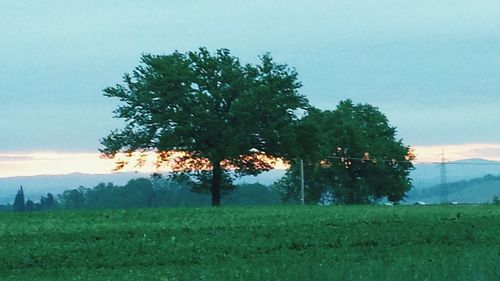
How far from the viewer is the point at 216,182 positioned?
59.8 meters

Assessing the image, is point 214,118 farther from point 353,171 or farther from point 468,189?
point 353,171

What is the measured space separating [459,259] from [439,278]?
337 centimetres

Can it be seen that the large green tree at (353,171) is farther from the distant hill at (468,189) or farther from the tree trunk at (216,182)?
the tree trunk at (216,182)

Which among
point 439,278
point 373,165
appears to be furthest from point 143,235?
Result: point 373,165

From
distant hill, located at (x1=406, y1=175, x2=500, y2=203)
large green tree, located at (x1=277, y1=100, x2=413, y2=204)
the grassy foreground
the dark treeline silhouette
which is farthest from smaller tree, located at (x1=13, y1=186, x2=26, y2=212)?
large green tree, located at (x1=277, y1=100, x2=413, y2=204)

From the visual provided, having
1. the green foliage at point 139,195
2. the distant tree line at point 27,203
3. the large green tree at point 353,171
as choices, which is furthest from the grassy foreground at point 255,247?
the large green tree at point 353,171

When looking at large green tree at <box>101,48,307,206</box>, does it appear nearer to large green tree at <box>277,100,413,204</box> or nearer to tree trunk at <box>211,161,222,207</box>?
tree trunk at <box>211,161,222,207</box>

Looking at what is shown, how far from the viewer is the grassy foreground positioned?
53.5 feet

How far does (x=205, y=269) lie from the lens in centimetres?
1888

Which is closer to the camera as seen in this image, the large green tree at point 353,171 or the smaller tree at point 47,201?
the smaller tree at point 47,201

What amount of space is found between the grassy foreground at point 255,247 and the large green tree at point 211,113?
1000 inches

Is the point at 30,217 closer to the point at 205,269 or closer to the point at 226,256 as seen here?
the point at 226,256

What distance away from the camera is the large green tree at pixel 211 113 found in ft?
186

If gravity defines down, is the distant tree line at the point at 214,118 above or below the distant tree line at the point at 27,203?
above
